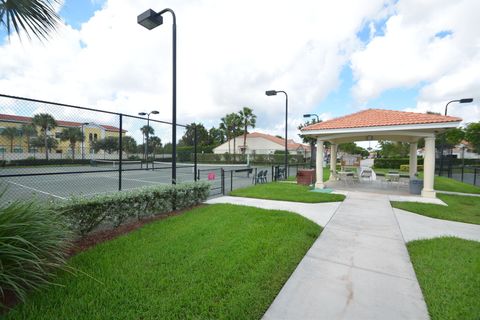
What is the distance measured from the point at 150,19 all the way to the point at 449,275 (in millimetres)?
7365

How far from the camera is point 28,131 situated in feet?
13.5

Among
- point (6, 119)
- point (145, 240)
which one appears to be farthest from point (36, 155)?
point (145, 240)

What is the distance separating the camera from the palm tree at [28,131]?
4.05 m

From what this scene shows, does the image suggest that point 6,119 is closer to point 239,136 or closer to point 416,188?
point 416,188

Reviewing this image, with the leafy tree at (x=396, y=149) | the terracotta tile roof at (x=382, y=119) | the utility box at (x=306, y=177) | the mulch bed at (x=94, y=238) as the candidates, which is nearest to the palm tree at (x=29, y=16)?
the mulch bed at (x=94, y=238)

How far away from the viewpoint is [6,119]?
12.1 ft

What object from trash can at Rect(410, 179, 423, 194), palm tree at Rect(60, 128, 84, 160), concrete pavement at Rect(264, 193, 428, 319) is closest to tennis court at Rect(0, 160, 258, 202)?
palm tree at Rect(60, 128, 84, 160)

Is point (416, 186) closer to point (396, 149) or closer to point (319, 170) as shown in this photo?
point (319, 170)

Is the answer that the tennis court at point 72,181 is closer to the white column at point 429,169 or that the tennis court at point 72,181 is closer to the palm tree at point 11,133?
the palm tree at point 11,133

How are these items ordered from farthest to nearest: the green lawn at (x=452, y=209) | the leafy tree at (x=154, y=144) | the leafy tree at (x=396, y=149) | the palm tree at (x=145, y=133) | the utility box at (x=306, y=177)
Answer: the leafy tree at (x=396, y=149) → the utility box at (x=306, y=177) → the leafy tree at (x=154, y=144) → the palm tree at (x=145, y=133) → the green lawn at (x=452, y=209)

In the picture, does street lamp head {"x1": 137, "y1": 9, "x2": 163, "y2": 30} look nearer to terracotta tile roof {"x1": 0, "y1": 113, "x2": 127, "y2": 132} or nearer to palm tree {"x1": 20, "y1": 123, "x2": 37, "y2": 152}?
terracotta tile roof {"x1": 0, "y1": 113, "x2": 127, "y2": 132}

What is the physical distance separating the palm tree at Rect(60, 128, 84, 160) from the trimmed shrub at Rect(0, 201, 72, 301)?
6.77ft

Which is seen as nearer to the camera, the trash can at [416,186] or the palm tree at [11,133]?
the palm tree at [11,133]

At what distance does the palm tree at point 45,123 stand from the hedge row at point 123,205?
1420 mm
